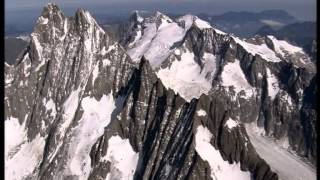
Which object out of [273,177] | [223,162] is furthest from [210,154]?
[273,177]
